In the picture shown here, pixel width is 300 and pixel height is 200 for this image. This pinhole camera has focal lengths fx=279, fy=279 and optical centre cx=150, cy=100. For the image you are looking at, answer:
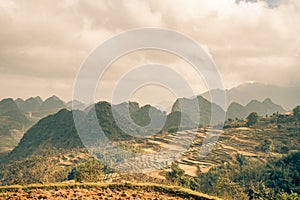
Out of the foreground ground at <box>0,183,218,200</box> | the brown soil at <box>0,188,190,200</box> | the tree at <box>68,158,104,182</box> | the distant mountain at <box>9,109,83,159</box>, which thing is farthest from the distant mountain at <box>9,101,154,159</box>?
the brown soil at <box>0,188,190,200</box>

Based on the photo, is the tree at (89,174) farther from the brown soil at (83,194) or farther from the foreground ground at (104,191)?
the brown soil at (83,194)

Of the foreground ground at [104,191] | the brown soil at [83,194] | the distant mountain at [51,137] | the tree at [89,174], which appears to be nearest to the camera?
the brown soil at [83,194]

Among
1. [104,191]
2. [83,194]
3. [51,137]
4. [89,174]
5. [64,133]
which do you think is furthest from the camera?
[51,137]

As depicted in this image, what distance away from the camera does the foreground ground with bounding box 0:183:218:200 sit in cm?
1578

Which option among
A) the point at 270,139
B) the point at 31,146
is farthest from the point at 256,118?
the point at 31,146

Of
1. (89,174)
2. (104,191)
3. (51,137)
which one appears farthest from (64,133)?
(104,191)

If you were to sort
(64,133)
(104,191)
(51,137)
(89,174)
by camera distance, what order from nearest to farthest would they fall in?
1. (104,191)
2. (89,174)
3. (64,133)
4. (51,137)

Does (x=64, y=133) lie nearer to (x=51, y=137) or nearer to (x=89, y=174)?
(x=51, y=137)

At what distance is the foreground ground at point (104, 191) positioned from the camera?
15.8 m

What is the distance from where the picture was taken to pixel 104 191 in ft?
56.4

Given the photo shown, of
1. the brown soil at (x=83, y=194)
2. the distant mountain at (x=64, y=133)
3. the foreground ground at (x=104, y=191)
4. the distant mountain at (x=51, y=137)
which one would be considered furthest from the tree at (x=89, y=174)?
the distant mountain at (x=51, y=137)

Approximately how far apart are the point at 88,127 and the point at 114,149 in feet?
194

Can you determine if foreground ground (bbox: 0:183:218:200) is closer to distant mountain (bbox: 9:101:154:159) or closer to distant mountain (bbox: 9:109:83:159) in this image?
distant mountain (bbox: 9:101:154:159)

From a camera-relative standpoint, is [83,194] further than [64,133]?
No
